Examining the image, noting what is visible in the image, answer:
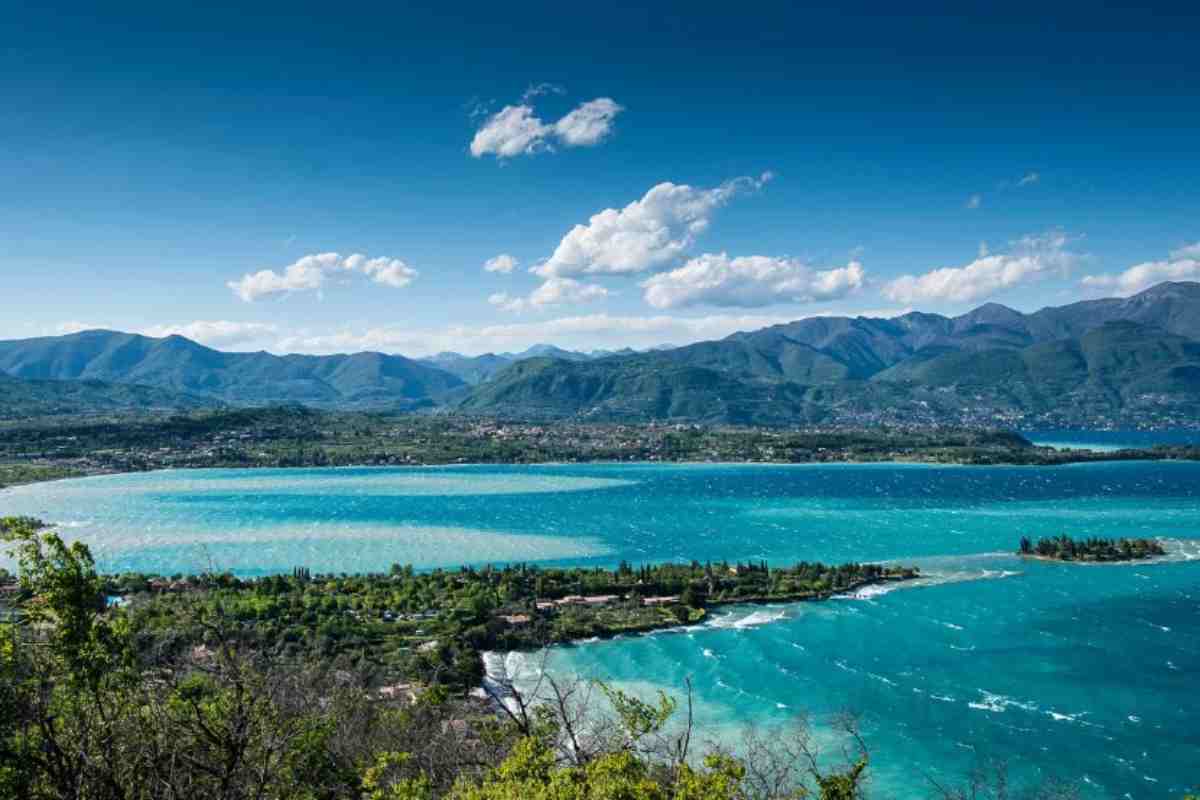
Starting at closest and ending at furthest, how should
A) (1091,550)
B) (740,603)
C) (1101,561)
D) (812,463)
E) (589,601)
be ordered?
1. (589,601)
2. (740,603)
3. (1101,561)
4. (1091,550)
5. (812,463)

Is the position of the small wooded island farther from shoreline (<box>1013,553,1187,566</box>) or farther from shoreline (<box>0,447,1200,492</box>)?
shoreline (<box>0,447,1200,492</box>)

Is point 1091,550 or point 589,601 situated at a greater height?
point 589,601

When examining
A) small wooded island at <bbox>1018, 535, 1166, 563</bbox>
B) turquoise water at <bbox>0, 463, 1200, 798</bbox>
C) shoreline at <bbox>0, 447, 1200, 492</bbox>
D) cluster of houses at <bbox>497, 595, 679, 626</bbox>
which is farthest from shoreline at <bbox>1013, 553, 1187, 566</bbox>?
shoreline at <bbox>0, 447, 1200, 492</bbox>

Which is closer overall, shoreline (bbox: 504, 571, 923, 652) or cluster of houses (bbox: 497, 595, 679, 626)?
shoreline (bbox: 504, 571, 923, 652)

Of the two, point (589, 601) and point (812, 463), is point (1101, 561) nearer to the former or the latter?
point (589, 601)

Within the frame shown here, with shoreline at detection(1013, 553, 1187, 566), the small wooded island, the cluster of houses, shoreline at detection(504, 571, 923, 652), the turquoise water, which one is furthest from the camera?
the small wooded island

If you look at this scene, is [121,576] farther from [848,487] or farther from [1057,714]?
[848,487]

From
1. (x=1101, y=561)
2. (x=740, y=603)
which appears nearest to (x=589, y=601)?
(x=740, y=603)

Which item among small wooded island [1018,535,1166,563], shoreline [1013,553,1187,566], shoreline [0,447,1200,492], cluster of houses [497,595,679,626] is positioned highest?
cluster of houses [497,595,679,626]
